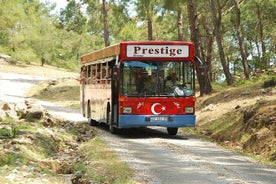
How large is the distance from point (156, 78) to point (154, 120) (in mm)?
1453

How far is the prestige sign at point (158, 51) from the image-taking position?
18375mm

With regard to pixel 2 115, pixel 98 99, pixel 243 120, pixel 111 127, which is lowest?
pixel 111 127

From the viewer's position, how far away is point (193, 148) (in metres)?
16.1

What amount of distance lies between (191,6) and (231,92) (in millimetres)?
5070

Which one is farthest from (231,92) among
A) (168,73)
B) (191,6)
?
(168,73)

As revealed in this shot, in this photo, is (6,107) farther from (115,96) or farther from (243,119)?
(243,119)

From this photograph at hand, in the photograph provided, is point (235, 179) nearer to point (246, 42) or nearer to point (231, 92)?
point (231, 92)

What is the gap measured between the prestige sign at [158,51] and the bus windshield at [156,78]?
0.79 feet

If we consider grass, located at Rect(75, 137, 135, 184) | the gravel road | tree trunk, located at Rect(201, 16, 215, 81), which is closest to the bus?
the gravel road

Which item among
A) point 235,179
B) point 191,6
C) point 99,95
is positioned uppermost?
point 191,6

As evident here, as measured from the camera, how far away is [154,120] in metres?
18.6

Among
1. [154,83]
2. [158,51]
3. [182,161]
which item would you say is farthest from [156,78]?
[182,161]

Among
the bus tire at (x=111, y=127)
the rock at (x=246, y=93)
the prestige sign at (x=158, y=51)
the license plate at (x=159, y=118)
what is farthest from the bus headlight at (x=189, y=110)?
the rock at (x=246, y=93)

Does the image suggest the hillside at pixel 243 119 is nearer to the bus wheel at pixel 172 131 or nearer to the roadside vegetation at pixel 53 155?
the bus wheel at pixel 172 131
